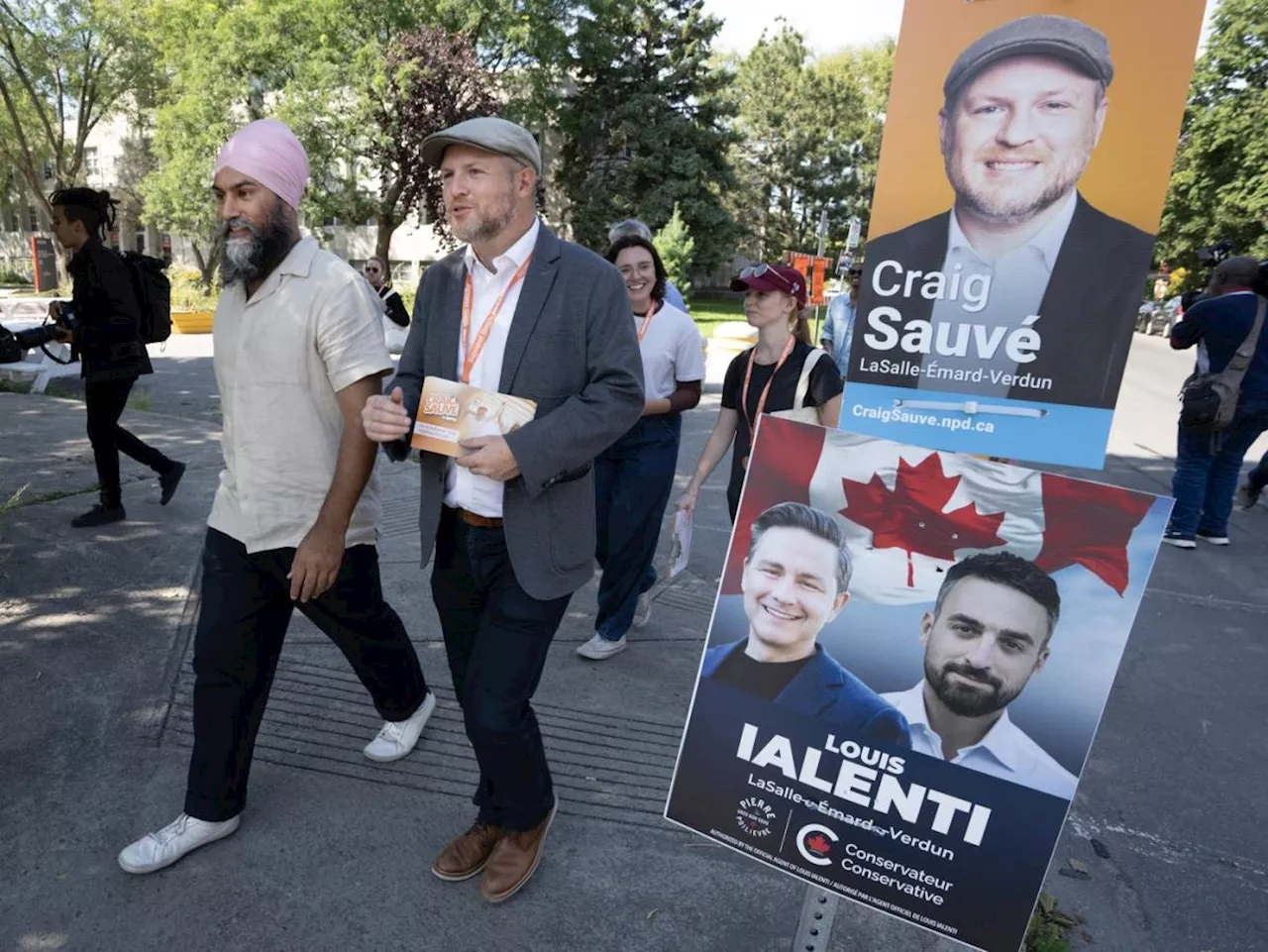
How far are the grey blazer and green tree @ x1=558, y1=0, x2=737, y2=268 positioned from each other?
2919cm

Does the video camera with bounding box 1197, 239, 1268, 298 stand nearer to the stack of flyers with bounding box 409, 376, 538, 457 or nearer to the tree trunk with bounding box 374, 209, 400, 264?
the stack of flyers with bounding box 409, 376, 538, 457

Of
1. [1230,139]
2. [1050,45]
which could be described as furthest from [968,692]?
[1230,139]

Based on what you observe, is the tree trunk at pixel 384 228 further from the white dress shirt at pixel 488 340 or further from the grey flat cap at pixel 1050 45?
the grey flat cap at pixel 1050 45

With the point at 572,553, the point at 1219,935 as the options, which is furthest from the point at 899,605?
the point at 1219,935

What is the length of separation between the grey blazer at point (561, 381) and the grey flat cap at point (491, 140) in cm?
23

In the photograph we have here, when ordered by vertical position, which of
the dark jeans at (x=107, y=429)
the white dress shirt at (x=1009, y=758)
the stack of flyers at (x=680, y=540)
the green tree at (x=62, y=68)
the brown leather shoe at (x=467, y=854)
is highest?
the green tree at (x=62, y=68)

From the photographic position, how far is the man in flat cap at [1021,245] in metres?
1.92

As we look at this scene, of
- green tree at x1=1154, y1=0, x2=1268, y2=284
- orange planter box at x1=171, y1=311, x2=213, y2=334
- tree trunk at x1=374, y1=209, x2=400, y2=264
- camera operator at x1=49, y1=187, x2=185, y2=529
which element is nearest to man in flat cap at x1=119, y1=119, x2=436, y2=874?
camera operator at x1=49, y1=187, x2=185, y2=529

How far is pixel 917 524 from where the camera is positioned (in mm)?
1730

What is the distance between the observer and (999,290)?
2086mm

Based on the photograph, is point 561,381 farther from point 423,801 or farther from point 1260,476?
point 1260,476

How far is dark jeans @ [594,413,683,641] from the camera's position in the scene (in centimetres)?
390

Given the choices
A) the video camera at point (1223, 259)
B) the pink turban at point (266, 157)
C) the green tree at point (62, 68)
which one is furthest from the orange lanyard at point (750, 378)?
the green tree at point (62, 68)

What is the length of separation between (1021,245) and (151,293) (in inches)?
200
